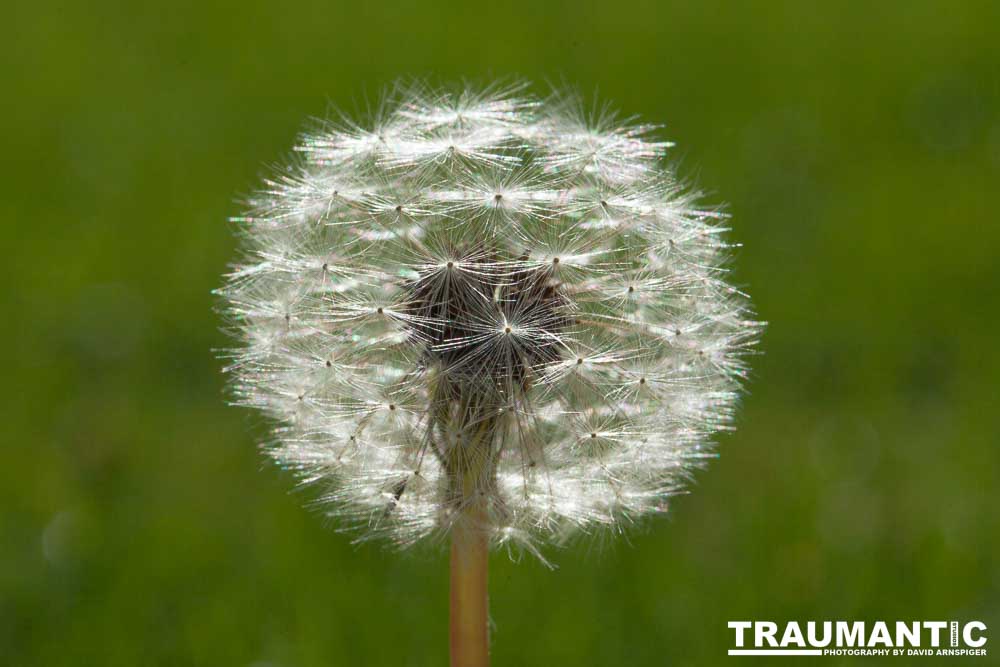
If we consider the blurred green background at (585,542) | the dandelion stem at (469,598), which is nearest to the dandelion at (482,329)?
the dandelion stem at (469,598)

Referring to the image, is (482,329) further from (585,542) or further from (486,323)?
(585,542)

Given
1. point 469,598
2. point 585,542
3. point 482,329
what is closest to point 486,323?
point 482,329

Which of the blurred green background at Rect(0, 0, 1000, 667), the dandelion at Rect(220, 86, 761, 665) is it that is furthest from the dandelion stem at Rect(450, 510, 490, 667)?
the blurred green background at Rect(0, 0, 1000, 667)

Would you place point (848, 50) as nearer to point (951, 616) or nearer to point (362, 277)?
point (951, 616)

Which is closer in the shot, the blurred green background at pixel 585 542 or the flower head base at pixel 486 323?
the flower head base at pixel 486 323

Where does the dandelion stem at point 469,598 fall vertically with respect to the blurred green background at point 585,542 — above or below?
below

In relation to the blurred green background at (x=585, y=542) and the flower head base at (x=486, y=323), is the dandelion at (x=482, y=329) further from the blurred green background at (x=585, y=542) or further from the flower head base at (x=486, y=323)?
the blurred green background at (x=585, y=542)

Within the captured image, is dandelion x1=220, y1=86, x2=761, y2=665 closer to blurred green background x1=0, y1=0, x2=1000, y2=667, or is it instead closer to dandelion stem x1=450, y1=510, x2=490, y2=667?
dandelion stem x1=450, y1=510, x2=490, y2=667

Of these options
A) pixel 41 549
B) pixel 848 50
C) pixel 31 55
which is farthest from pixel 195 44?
pixel 41 549
